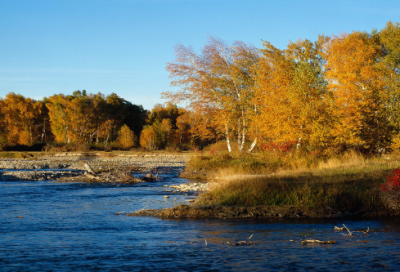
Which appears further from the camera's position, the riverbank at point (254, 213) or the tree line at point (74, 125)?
the tree line at point (74, 125)

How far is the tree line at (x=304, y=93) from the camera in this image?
27125 millimetres

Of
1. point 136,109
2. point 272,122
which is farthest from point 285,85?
point 136,109

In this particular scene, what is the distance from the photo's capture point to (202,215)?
555 inches

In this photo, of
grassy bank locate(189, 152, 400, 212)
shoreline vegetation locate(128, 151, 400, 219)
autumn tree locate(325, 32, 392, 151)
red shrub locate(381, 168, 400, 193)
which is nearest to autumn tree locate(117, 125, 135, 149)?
autumn tree locate(325, 32, 392, 151)

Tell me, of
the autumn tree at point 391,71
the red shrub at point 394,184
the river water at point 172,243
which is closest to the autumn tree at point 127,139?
the autumn tree at point 391,71

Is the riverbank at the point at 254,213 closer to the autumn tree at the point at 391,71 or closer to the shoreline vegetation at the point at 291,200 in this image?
the shoreline vegetation at the point at 291,200

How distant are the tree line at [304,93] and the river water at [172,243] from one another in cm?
1409

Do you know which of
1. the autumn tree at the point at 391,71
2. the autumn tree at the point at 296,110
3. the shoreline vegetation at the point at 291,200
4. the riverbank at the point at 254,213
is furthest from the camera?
the autumn tree at the point at 391,71

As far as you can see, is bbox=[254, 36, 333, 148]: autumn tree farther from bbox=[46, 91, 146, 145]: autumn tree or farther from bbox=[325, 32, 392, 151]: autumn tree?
bbox=[46, 91, 146, 145]: autumn tree

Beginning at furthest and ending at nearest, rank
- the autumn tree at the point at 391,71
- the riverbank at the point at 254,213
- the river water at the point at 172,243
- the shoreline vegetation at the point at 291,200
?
the autumn tree at the point at 391,71, the shoreline vegetation at the point at 291,200, the riverbank at the point at 254,213, the river water at the point at 172,243

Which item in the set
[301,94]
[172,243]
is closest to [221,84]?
[301,94]

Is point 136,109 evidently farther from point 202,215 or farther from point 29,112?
point 202,215

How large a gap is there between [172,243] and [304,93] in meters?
19.1

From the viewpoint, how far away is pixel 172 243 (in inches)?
412
